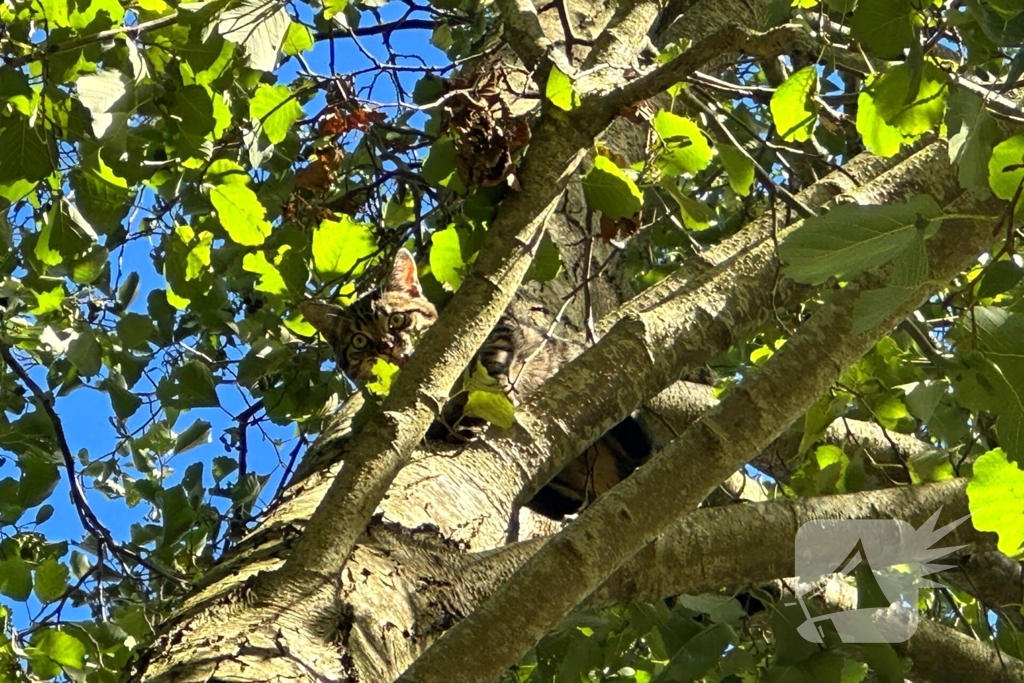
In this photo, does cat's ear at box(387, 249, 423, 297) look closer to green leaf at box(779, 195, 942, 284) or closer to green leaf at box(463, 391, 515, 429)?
green leaf at box(463, 391, 515, 429)

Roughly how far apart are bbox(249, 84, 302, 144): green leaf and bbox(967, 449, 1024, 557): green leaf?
3.71ft

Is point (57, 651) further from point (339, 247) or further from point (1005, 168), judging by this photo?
point (1005, 168)

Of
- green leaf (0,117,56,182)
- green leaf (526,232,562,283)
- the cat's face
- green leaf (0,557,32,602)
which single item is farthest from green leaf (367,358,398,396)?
the cat's face

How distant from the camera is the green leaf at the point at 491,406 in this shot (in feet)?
4.31

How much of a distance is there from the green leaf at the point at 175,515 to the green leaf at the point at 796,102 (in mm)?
1278

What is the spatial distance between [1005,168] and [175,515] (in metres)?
1.54

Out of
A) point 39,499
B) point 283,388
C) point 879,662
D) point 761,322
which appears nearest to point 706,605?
point 879,662

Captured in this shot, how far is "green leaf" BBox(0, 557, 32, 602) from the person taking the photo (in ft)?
5.85

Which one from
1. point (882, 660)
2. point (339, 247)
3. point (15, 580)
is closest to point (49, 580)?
point (15, 580)

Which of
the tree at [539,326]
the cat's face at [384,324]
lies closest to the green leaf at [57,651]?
the tree at [539,326]

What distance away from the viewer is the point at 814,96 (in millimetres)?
1492

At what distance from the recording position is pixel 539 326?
1.98 metres

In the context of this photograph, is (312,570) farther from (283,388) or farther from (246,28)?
(283,388)

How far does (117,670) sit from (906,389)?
1.40 metres
